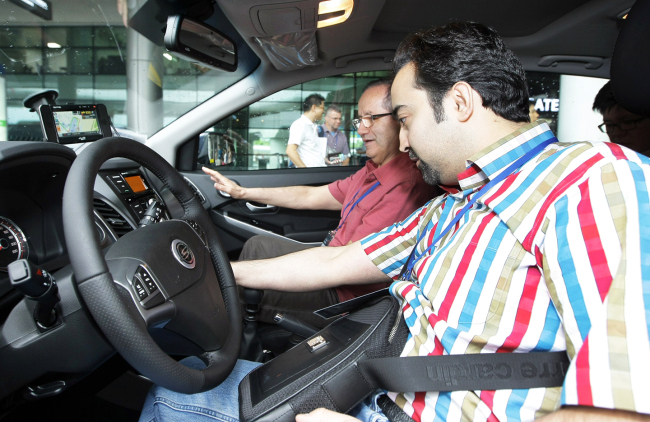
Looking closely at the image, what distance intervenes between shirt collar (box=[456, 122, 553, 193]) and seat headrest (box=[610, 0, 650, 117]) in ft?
0.79

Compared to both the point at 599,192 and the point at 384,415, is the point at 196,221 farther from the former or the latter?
the point at 599,192

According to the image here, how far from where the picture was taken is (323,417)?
0.80 m

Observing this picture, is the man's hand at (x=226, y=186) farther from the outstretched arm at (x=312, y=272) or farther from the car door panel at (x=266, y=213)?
the outstretched arm at (x=312, y=272)

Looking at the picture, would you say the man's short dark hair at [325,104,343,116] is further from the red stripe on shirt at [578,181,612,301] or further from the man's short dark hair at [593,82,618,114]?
the red stripe on shirt at [578,181,612,301]

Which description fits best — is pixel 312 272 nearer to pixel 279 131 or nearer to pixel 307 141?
pixel 307 141

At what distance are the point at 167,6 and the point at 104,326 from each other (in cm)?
130

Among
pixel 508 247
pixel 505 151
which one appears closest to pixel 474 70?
pixel 505 151

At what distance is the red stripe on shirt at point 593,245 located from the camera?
573mm

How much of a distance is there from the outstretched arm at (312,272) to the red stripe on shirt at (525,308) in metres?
0.59

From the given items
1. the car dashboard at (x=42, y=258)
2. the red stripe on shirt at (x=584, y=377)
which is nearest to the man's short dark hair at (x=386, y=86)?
the car dashboard at (x=42, y=258)

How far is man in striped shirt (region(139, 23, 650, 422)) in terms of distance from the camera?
546mm

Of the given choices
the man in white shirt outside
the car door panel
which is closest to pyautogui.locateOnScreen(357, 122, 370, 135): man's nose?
the car door panel

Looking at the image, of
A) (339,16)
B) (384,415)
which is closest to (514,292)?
(384,415)

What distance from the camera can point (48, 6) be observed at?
2.02 m
